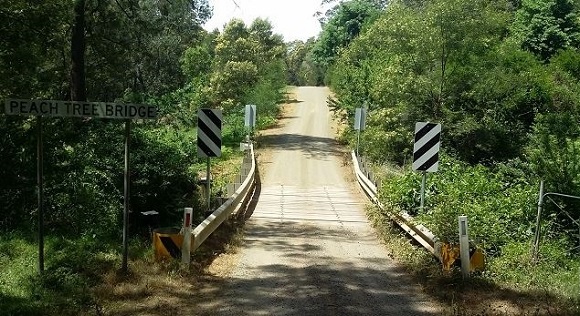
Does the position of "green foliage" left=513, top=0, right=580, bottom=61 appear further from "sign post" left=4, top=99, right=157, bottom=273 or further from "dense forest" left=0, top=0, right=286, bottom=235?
"sign post" left=4, top=99, right=157, bottom=273

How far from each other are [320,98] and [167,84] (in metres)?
17.9

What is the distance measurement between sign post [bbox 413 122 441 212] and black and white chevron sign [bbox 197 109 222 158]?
3.95 meters

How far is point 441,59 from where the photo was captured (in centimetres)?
2772

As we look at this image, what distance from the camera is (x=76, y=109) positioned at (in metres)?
7.72

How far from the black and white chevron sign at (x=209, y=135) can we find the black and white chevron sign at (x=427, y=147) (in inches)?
156

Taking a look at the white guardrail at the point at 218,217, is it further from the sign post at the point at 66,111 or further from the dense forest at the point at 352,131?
the sign post at the point at 66,111

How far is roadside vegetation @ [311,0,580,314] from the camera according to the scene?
916 cm

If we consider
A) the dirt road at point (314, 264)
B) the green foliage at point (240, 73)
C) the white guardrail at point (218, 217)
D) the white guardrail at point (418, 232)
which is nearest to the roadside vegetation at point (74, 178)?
the white guardrail at point (218, 217)

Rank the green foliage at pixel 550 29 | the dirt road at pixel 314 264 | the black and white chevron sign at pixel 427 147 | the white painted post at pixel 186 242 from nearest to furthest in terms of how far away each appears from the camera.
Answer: the dirt road at pixel 314 264
the white painted post at pixel 186 242
the black and white chevron sign at pixel 427 147
the green foliage at pixel 550 29

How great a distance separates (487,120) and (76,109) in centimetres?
2411

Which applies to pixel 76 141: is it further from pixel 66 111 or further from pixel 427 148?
pixel 427 148

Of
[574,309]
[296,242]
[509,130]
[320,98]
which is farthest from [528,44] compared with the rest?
[574,309]

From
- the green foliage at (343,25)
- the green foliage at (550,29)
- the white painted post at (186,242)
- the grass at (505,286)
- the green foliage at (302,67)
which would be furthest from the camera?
the green foliage at (302,67)

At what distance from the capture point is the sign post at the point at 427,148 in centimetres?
1091
